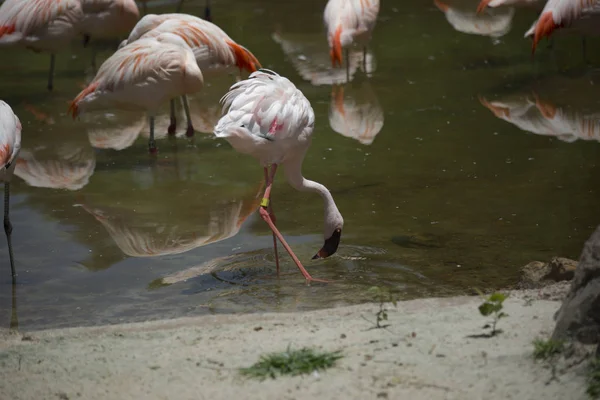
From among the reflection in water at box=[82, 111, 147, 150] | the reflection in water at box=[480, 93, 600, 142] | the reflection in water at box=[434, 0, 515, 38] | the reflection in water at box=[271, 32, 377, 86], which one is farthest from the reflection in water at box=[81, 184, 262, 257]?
the reflection in water at box=[434, 0, 515, 38]

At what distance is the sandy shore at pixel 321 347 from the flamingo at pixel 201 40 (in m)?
3.64

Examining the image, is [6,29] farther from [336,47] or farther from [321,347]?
[321,347]

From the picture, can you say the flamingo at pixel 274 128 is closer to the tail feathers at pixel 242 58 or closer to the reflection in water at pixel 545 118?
the tail feathers at pixel 242 58

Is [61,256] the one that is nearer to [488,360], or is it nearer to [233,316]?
[233,316]

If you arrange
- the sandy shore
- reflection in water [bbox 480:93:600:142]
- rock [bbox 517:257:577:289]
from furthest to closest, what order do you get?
reflection in water [bbox 480:93:600:142], rock [bbox 517:257:577:289], the sandy shore

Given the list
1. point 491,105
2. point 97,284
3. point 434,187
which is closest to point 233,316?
point 97,284

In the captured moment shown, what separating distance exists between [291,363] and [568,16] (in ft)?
20.0

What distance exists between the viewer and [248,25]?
11.5 meters

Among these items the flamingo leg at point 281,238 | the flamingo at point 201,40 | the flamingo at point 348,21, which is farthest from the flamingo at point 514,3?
the flamingo leg at point 281,238

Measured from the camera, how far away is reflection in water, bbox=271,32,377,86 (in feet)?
30.7

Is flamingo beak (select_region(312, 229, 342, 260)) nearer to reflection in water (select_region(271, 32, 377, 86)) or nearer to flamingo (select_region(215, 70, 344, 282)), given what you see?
flamingo (select_region(215, 70, 344, 282))

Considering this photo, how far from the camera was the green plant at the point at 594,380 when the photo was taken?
2887 millimetres

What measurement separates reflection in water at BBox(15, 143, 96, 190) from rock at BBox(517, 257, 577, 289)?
328 centimetres

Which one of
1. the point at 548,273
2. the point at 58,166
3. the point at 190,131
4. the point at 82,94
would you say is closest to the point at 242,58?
the point at 190,131
